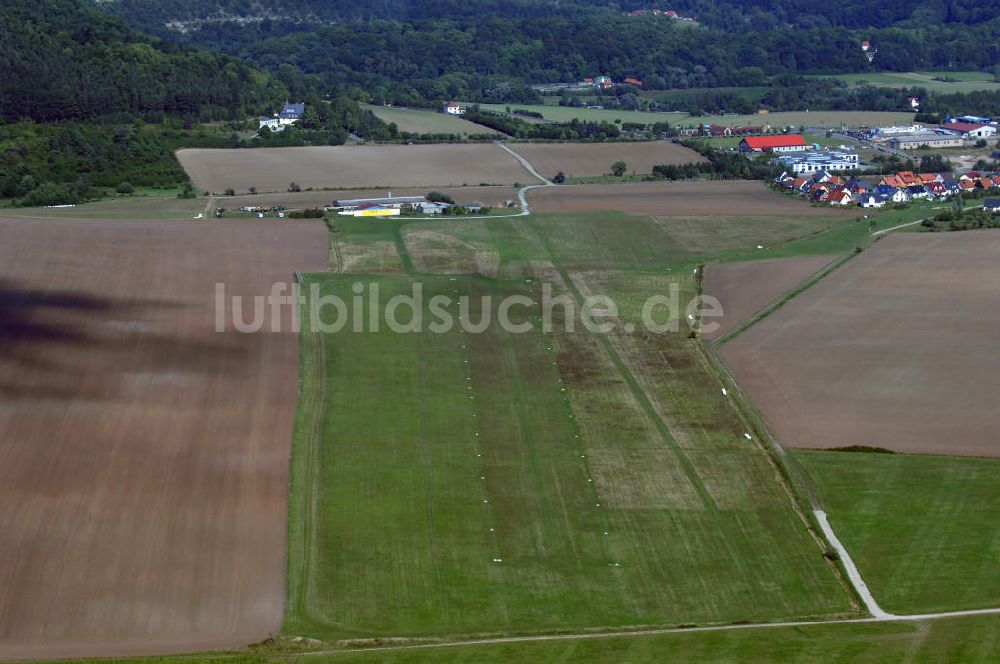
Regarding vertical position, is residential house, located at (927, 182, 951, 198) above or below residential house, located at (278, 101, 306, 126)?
above

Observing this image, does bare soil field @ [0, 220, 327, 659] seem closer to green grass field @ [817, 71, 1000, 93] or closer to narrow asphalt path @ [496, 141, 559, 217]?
narrow asphalt path @ [496, 141, 559, 217]

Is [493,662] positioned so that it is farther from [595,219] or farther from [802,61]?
[802,61]

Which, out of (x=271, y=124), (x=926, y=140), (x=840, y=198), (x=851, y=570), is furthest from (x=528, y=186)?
(x=851, y=570)

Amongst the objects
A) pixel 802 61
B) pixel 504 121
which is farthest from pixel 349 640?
pixel 802 61

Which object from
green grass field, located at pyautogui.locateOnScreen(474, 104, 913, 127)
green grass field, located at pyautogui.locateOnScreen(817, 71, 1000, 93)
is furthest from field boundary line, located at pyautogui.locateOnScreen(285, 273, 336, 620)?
green grass field, located at pyautogui.locateOnScreen(817, 71, 1000, 93)

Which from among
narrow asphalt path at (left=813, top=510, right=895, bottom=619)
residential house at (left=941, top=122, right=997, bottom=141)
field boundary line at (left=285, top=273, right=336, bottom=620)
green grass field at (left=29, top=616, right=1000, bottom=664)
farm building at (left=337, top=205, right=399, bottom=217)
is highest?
green grass field at (left=29, top=616, right=1000, bottom=664)

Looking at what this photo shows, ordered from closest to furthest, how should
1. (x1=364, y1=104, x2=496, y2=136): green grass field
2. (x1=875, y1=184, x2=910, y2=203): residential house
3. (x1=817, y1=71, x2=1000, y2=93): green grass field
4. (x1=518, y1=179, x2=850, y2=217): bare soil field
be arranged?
(x1=518, y1=179, x2=850, y2=217): bare soil field → (x1=875, y1=184, x2=910, y2=203): residential house → (x1=364, y1=104, x2=496, y2=136): green grass field → (x1=817, y1=71, x2=1000, y2=93): green grass field

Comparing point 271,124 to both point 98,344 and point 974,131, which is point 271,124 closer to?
point 974,131

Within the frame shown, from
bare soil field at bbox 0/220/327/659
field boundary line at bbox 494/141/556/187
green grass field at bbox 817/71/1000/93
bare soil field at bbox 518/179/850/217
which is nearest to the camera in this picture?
bare soil field at bbox 0/220/327/659
